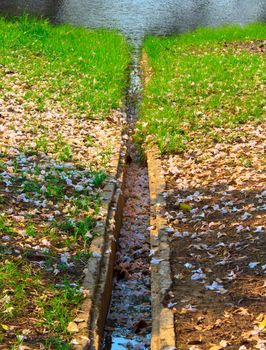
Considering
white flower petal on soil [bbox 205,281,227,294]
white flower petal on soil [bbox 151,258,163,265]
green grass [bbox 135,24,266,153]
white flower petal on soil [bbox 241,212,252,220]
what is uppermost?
green grass [bbox 135,24,266,153]

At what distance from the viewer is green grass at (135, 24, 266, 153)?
36.4ft

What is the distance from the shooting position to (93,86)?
1344 centimetres

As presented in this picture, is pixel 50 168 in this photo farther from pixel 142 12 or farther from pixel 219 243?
pixel 142 12

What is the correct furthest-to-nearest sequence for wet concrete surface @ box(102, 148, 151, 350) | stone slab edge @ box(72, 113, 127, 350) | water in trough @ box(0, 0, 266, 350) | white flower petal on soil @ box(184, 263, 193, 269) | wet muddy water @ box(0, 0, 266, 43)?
wet muddy water @ box(0, 0, 266, 43) < white flower petal on soil @ box(184, 263, 193, 269) < water in trough @ box(0, 0, 266, 350) < wet concrete surface @ box(102, 148, 151, 350) < stone slab edge @ box(72, 113, 127, 350)

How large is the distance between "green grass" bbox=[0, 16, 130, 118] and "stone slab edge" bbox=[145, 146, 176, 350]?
1762mm

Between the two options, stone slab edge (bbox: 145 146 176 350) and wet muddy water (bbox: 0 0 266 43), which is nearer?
stone slab edge (bbox: 145 146 176 350)

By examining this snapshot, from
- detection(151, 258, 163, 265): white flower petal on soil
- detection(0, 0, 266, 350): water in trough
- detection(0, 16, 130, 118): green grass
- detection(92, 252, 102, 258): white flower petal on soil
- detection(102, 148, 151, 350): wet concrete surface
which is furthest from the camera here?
detection(0, 16, 130, 118): green grass

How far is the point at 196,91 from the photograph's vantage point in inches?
519

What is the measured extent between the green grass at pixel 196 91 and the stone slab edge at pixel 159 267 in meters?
1.30

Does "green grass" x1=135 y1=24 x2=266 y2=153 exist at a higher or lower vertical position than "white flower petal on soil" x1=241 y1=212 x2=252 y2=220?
higher

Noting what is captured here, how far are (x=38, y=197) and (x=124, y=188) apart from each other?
204cm

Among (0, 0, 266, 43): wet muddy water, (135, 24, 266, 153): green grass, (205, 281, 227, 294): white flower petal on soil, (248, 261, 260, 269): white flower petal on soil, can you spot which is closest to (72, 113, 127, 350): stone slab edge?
(205, 281, 227, 294): white flower petal on soil

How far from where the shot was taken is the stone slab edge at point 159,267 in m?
5.53

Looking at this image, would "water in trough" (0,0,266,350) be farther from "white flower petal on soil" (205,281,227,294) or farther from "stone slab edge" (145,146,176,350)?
"white flower petal on soil" (205,281,227,294)
